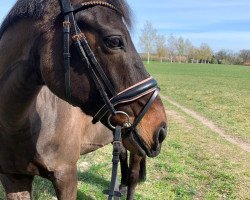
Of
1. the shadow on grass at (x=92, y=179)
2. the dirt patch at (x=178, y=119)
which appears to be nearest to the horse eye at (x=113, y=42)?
the shadow on grass at (x=92, y=179)

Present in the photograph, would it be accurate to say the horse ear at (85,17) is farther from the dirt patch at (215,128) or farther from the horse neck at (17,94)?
the dirt patch at (215,128)

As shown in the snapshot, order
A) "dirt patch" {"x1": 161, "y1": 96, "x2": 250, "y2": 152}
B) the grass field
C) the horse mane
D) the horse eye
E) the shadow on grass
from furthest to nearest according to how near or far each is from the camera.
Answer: "dirt patch" {"x1": 161, "y1": 96, "x2": 250, "y2": 152}
the shadow on grass
the grass field
the horse mane
the horse eye

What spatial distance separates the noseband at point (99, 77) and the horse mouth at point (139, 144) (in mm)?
63

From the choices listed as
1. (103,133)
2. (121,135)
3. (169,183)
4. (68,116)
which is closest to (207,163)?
(169,183)

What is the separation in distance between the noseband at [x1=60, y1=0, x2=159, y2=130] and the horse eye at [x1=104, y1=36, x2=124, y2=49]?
0.11m

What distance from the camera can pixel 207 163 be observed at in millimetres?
7062

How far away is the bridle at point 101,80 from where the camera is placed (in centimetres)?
220

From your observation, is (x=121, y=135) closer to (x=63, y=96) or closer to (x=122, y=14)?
(x=63, y=96)

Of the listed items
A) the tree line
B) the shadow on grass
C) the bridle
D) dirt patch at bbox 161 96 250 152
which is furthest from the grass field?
the tree line

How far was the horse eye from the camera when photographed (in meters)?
2.18

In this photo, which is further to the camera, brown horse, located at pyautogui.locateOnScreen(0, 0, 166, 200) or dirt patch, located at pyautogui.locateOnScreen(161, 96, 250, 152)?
dirt patch, located at pyautogui.locateOnScreen(161, 96, 250, 152)

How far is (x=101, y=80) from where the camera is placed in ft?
7.34

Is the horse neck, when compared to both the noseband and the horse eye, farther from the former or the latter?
the horse eye

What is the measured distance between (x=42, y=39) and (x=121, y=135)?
786 millimetres
